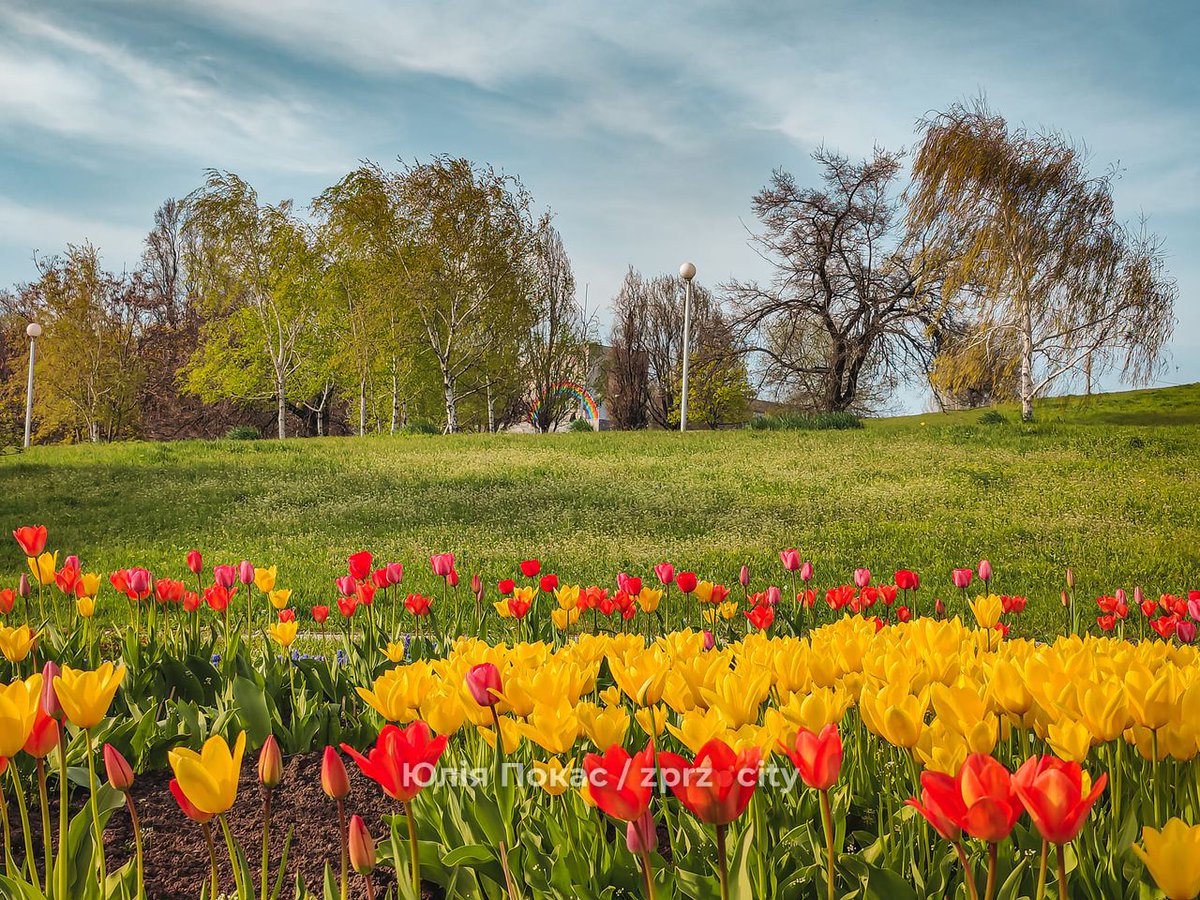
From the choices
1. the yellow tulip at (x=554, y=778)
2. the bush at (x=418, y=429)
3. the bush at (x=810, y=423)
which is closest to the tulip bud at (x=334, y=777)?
the yellow tulip at (x=554, y=778)

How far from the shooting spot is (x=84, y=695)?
60.5 inches

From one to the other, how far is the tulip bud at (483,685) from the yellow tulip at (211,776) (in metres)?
0.45

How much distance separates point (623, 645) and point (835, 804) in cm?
69

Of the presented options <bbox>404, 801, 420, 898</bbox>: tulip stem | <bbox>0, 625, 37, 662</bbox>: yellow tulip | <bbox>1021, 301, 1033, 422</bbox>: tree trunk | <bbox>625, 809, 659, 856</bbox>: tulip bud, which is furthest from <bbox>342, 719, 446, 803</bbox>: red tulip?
<bbox>1021, 301, 1033, 422</bbox>: tree trunk

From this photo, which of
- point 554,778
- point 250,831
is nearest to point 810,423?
point 250,831

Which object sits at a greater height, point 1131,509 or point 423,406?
point 423,406

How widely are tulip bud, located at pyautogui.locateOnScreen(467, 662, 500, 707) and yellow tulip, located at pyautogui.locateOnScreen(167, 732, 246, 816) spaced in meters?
0.45

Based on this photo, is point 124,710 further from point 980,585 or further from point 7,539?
point 7,539

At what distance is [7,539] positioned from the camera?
414 inches

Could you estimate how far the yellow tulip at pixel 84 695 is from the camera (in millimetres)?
1511

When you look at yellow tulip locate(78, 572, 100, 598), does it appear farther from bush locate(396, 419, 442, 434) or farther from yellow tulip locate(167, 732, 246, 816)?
bush locate(396, 419, 442, 434)

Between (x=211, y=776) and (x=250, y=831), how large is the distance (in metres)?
1.30

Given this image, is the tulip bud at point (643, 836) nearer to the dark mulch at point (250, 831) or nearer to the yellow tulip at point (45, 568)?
the dark mulch at point (250, 831)

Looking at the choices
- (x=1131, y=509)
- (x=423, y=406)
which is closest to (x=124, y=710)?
(x=1131, y=509)
